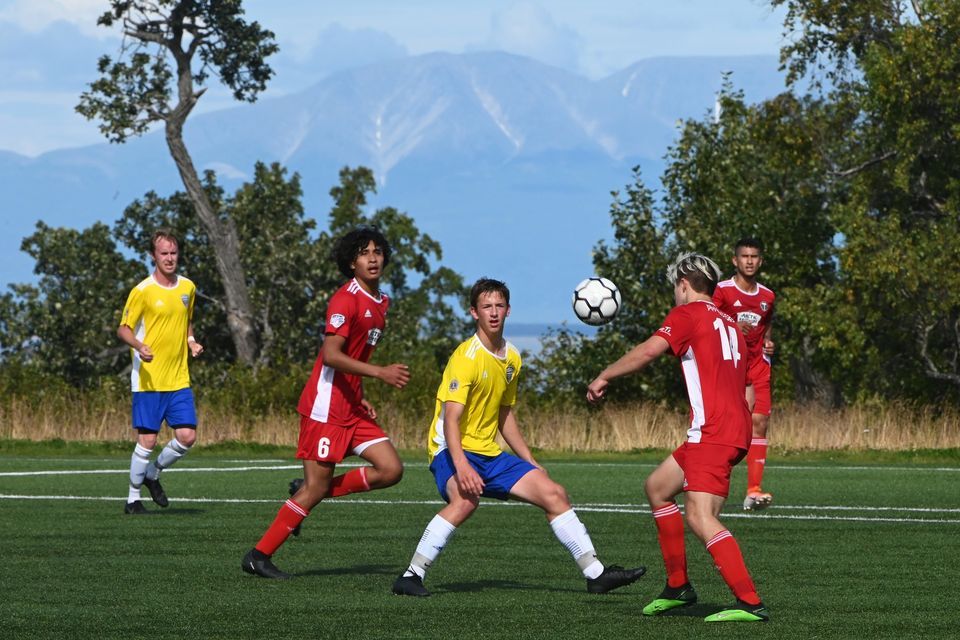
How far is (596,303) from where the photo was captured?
13820mm

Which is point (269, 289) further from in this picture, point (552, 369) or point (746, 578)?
point (746, 578)

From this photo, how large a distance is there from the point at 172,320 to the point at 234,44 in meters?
32.6

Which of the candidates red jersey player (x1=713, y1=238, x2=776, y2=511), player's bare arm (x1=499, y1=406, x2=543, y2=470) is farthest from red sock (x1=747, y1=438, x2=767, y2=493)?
player's bare arm (x1=499, y1=406, x2=543, y2=470)

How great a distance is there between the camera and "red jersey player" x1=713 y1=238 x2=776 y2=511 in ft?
Answer: 49.1

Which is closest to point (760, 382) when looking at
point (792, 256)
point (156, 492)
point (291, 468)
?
point (156, 492)

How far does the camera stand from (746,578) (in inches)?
317

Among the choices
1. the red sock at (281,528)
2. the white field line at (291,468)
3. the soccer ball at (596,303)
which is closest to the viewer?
the red sock at (281,528)

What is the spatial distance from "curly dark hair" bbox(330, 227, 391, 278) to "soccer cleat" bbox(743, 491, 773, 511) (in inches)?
228

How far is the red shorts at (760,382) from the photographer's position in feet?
50.1

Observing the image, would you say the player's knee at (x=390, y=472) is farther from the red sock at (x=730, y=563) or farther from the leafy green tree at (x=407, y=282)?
the leafy green tree at (x=407, y=282)

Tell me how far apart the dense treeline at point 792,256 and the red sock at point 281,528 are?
19.0 meters

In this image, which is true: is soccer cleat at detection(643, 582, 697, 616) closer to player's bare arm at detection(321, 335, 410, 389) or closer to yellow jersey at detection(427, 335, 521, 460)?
yellow jersey at detection(427, 335, 521, 460)

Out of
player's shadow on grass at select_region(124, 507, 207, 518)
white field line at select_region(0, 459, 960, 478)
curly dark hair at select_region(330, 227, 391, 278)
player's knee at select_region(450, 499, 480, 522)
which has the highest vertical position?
curly dark hair at select_region(330, 227, 391, 278)

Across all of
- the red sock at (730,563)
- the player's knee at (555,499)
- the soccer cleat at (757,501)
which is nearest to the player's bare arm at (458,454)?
the player's knee at (555,499)
